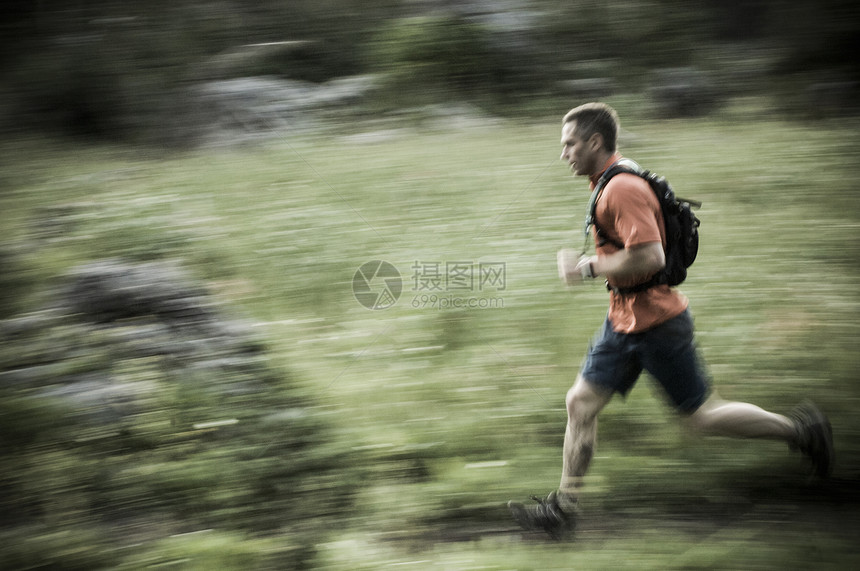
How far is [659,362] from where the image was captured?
3.23 metres

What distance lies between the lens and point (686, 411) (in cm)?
331

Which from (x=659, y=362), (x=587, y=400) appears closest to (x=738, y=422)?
(x=659, y=362)

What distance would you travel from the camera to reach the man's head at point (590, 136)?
10.6 feet

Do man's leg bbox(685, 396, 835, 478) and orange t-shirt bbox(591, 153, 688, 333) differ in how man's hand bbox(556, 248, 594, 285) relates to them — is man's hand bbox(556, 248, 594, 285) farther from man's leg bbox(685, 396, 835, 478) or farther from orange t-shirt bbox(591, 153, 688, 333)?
man's leg bbox(685, 396, 835, 478)

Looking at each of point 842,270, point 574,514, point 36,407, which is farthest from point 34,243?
point 842,270

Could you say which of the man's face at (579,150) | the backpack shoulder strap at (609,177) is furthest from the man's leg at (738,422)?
the man's face at (579,150)

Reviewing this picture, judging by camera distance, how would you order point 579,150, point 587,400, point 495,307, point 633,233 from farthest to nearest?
point 495,307, point 587,400, point 579,150, point 633,233

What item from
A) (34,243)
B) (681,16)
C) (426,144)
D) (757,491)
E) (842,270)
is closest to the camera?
(757,491)

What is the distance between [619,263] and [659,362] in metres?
0.51

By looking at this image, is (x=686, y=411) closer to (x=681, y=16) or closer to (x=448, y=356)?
(x=448, y=356)

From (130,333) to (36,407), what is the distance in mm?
751

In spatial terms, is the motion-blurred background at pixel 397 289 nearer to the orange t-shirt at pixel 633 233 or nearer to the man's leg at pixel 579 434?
the man's leg at pixel 579 434

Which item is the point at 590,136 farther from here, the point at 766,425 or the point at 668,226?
the point at 766,425

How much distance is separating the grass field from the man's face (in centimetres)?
163
